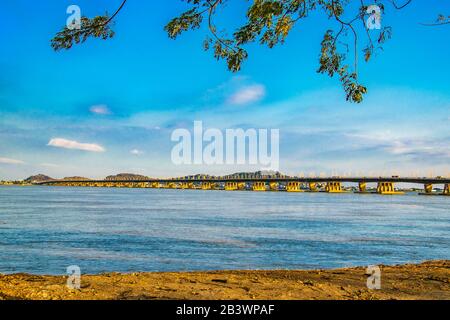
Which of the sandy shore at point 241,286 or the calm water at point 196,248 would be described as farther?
the calm water at point 196,248

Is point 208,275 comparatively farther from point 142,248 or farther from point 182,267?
point 142,248

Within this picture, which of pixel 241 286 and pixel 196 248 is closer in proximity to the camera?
pixel 241 286

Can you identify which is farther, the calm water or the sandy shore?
the calm water

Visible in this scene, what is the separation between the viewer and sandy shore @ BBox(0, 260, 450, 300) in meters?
11.4

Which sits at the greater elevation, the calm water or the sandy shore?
the sandy shore

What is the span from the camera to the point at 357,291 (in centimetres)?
1246

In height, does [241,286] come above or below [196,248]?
above

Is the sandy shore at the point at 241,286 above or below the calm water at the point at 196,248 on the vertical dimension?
above

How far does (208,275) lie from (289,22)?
803 cm

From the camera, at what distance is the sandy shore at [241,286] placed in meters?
11.4

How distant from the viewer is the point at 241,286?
12812 mm

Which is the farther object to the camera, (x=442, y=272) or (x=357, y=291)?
(x=442, y=272)
